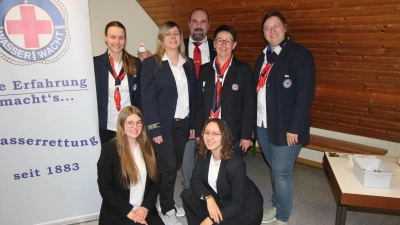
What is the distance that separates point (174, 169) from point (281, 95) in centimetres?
97

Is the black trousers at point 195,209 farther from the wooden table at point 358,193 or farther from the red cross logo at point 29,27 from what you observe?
the red cross logo at point 29,27

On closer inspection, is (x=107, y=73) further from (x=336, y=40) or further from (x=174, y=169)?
(x=336, y=40)

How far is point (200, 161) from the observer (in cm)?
225

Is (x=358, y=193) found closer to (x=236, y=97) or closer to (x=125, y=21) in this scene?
(x=236, y=97)

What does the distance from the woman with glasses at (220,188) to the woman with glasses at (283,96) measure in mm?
322

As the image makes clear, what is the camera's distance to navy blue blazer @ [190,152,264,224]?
2.05 meters

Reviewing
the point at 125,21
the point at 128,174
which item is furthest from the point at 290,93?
the point at 125,21

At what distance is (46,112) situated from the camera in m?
2.31

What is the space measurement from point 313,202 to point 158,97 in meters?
1.77

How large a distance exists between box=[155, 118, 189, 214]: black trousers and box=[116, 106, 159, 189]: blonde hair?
0.85ft

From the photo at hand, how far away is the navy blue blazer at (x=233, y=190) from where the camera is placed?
2053 mm

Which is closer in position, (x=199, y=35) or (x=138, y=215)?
(x=138, y=215)

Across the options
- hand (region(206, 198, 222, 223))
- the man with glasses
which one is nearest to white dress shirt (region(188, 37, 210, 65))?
the man with glasses

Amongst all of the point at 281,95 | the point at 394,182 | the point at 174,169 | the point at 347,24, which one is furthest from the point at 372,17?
the point at 174,169
